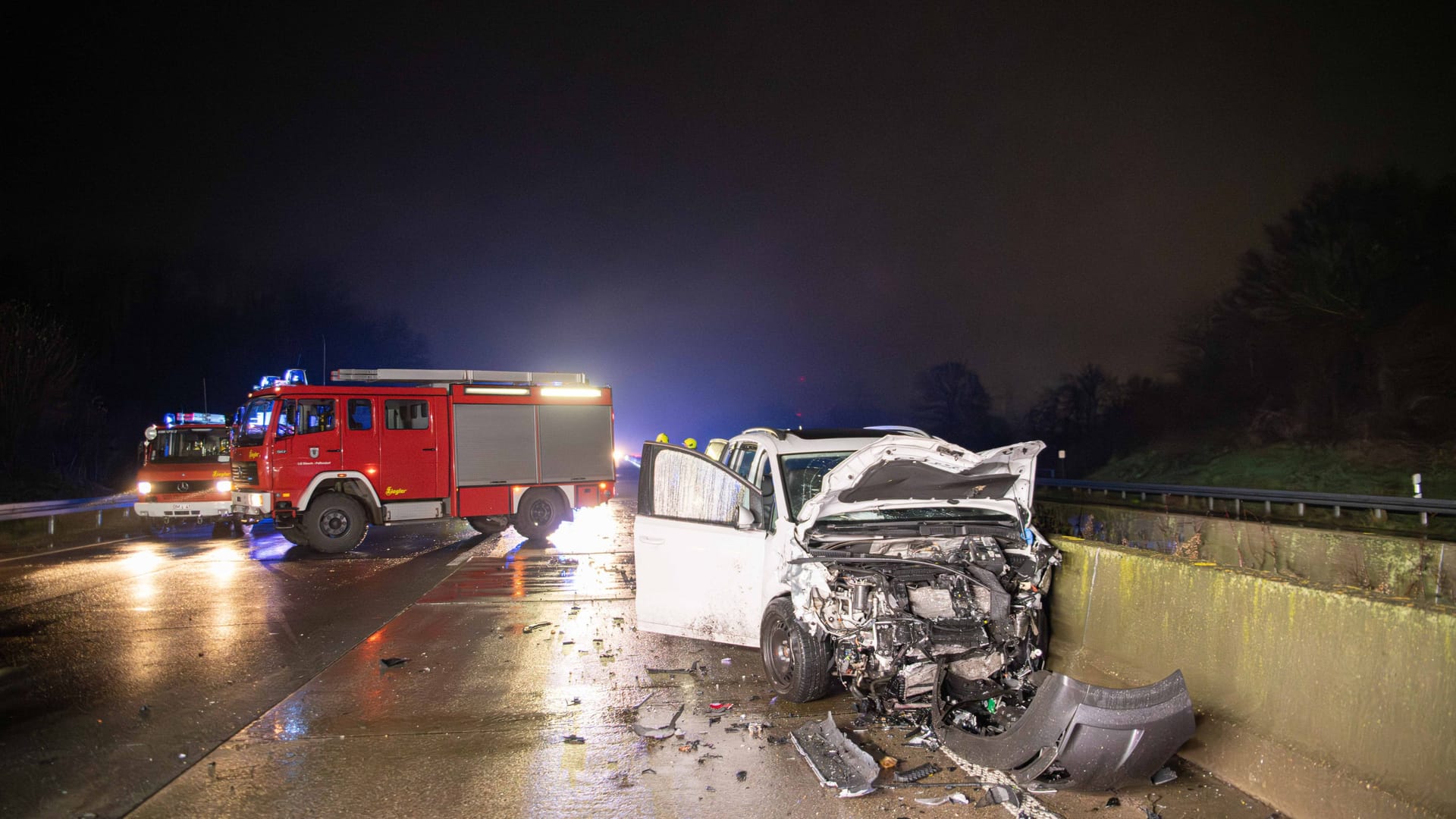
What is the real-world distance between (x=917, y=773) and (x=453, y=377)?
1351 cm

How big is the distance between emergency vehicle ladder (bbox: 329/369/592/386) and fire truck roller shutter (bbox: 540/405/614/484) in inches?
28.4

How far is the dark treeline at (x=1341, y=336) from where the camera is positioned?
27344mm

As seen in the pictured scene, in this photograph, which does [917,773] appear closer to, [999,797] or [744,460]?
[999,797]

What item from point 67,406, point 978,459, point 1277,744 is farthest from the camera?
point 67,406

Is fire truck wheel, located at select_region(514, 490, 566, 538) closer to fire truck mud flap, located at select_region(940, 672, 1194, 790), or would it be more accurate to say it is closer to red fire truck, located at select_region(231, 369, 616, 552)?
red fire truck, located at select_region(231, 369, 616, 552)

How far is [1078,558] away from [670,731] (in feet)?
10.5

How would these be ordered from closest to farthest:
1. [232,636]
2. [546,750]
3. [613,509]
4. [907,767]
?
1. [907,767]
2. [546,750]
3. [232,636]
4. [613,509]

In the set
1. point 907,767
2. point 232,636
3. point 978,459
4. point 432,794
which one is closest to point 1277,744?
point 907,767

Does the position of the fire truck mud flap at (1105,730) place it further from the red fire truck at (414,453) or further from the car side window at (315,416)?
the car side window at (315,416)

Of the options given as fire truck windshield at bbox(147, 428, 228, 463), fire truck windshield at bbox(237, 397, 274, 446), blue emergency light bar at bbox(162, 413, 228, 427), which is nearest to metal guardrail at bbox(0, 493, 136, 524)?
fire truck windshield at bbox(147, 428, 228, 463)

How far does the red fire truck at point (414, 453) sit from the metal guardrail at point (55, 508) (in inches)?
271

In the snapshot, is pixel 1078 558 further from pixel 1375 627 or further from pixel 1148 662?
pixel 1375 627

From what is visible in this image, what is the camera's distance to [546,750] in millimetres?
5078

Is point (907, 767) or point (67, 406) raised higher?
point (67, 406)
